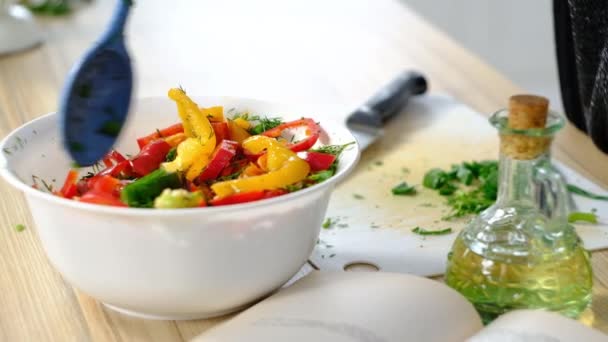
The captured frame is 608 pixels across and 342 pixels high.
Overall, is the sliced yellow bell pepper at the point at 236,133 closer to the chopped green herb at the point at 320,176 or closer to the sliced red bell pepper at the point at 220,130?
the sliced red bell pepper at the point at 220,130

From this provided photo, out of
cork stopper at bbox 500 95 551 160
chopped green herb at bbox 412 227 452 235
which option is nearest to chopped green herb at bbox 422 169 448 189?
chopped green herb at bbox 412 227 452 235

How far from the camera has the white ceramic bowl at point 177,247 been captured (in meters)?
0.94

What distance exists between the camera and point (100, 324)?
1.06m

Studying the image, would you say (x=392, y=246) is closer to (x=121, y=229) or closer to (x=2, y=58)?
(x=121, y=229)

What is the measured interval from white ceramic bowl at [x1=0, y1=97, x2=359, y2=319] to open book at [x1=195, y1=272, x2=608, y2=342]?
1.7 inches

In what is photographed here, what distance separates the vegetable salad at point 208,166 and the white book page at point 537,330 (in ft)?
0.85

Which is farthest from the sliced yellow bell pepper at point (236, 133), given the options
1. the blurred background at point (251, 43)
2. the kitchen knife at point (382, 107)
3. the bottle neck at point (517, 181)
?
the blurred background at point (251, 43)

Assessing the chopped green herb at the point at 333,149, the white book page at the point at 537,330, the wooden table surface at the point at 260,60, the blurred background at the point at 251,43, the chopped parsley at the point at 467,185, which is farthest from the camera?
the blurred background at the point at 251,43

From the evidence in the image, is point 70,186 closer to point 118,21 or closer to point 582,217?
point 118,21

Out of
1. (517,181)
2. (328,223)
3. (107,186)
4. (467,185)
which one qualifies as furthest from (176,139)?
(467,185)

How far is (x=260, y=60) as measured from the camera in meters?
2.05

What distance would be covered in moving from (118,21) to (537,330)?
52 centimetres

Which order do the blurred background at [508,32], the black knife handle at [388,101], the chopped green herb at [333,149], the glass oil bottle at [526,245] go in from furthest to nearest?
the blurred background at [508,32] → the black knife handle at [388,101] → the chopped green herb at [333,149] → the glass oil bottle at [526,245]

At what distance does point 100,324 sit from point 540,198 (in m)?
0.51
